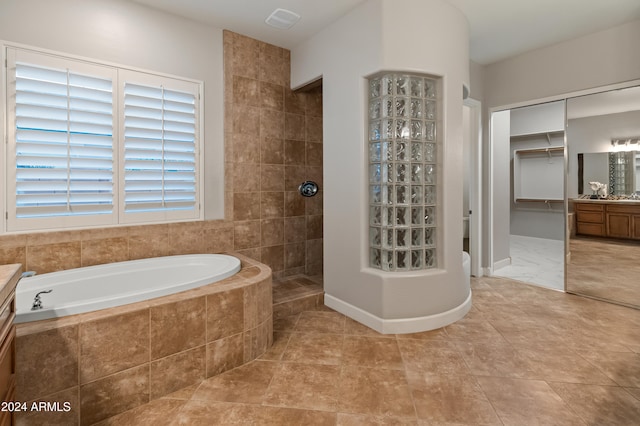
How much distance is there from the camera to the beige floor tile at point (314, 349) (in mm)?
2076

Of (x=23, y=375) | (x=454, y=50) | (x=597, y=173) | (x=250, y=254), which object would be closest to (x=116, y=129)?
(x=250, y=254)

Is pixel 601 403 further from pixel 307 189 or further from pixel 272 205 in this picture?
pixel 272 205

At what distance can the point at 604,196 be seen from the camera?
3.14 meters

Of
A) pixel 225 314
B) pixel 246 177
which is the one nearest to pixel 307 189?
pixel 246 177

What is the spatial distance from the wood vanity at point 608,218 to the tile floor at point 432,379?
86 centimetres

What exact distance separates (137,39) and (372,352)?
9.97 feet

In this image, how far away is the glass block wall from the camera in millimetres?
2490

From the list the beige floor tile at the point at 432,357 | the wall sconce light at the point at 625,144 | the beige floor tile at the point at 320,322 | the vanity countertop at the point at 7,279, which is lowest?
the beige floor tile at the point at 432,357

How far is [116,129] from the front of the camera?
2508mm

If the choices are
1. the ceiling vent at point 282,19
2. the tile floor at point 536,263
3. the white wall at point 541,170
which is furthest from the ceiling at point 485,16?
the tile floor at point 536,263

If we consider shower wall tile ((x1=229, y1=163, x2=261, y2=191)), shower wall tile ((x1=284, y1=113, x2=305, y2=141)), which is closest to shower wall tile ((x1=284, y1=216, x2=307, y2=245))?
shower wall tile ((x1=229, y1=163, x2=261, y2=191))

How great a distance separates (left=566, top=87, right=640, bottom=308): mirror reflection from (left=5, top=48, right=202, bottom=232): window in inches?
150

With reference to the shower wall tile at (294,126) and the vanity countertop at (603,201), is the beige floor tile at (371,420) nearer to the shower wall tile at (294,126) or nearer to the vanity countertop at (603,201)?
the shower wall tile at (294,126)

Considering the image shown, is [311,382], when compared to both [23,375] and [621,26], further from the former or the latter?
[621,26]
